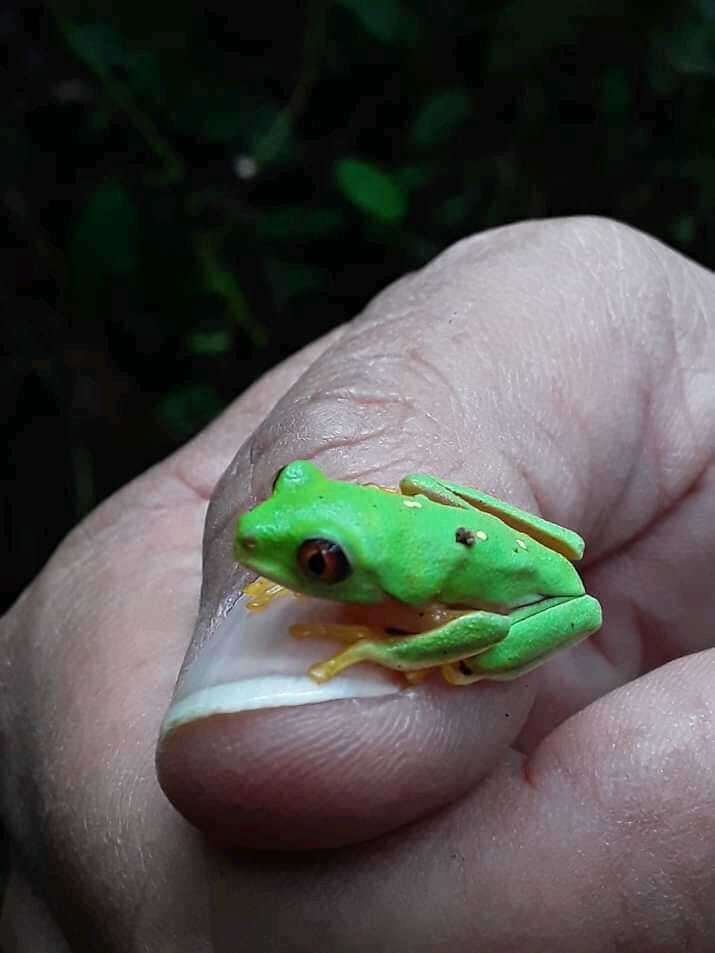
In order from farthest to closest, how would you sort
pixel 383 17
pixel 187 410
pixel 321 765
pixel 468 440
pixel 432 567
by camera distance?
pixel 187 410 < pixel 383 17 < pixel 468 440 < pixel 432 567 < pixel 321 765

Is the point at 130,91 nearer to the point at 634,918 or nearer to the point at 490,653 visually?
the point at 490,653

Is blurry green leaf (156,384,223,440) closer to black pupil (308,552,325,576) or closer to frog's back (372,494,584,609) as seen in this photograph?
frog's back (372,494,584,609)

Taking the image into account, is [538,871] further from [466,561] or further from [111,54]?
[111,54]

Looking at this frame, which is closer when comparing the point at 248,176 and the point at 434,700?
the point at 434,700

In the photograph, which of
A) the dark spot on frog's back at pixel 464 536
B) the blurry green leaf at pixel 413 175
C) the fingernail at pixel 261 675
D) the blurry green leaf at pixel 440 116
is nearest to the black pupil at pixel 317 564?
the fingernail at pixel 261 675

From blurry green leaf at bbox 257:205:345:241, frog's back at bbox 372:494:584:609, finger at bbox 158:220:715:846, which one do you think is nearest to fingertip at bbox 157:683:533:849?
finger at bbox 158:220:715:846

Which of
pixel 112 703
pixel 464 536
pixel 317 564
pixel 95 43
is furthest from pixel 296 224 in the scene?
pixel 317 564
